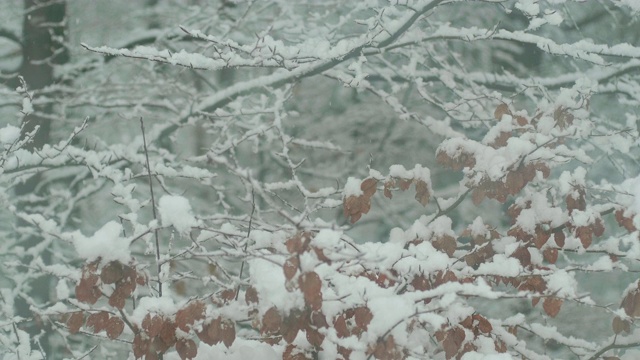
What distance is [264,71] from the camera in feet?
25.7

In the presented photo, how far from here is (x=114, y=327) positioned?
2.47 meters

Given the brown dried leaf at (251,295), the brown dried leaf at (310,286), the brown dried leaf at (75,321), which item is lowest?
the brown dried leaf at (75,321)

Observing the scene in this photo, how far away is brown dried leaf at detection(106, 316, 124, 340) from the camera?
2467 millimetres

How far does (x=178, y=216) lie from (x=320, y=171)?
5.54m

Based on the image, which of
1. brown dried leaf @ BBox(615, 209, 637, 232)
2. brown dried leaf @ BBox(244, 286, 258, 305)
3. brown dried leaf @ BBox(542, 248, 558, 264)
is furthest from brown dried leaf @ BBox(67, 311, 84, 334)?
brown dried leaf @ BBox(615, 209, 637, 232)

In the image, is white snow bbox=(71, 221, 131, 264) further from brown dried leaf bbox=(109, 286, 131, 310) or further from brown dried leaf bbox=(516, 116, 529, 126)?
brown dried leaf bbox=(516, 116, 529, 126)

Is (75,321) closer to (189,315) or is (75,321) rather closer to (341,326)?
(189,315)

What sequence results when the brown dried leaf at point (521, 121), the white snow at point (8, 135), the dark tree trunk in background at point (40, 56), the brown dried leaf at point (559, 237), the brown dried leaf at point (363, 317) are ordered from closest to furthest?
the brown dried leaf at point (363, 317) < the brown dried leaf at point (559, 237) < the brown dried leaf at point (521, 121) < the white snow at point (8, 135) < the dark tree trunk in background at point (40, 56)

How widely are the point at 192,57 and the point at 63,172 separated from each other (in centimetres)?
392

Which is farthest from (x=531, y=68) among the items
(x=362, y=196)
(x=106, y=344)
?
(x=106, y=344)

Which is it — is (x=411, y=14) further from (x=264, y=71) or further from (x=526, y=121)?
(x=264, y=71)

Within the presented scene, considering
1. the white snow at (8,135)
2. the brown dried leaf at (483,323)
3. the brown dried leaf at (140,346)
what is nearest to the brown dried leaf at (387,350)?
the brown dried leaf at (483,323)

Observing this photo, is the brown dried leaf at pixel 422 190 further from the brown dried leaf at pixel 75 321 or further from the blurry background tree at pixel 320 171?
the brown dried leaf at pixel 75 321

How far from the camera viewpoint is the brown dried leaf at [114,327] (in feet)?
8.09
